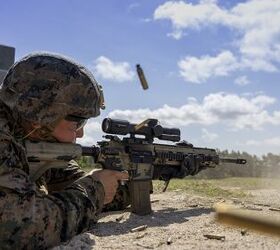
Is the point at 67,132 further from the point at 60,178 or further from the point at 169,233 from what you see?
the point at 169,233

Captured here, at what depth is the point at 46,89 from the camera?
3.71 meters

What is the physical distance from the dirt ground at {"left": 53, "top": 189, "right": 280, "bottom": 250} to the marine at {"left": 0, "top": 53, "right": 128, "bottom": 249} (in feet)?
1.81

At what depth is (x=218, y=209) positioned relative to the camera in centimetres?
141

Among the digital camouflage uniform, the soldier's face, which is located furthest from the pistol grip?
the digital camouflage uniform

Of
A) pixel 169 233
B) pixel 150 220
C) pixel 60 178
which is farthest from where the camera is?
pixel 150 220

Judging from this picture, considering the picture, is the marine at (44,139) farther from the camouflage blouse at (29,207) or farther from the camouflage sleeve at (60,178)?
the camouflage sleeve at (60,178)

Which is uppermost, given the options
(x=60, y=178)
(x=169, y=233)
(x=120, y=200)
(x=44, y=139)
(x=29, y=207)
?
(x=44, y=139)

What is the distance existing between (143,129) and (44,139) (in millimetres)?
2985

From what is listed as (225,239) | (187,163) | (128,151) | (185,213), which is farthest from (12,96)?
(187,163)

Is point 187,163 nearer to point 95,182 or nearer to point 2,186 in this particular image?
point 95,182

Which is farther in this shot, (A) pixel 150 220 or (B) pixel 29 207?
(A) pixel 150 220

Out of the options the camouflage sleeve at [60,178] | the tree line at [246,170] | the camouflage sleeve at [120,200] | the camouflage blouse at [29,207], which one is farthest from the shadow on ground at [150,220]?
the tree line at [246,170]

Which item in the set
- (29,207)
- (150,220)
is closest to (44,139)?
(29,207)

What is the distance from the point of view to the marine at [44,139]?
3.25m
